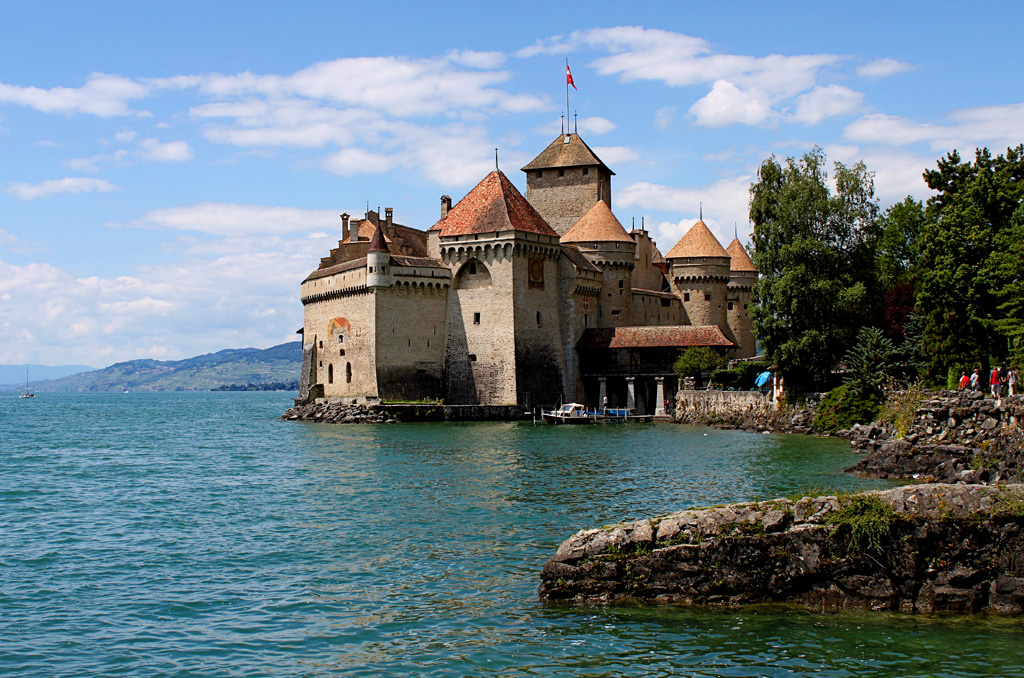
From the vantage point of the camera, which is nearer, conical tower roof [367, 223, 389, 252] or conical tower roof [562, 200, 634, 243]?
conical tower roof [367, 223, 389, 252]

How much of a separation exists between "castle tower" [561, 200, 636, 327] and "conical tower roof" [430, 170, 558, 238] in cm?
633

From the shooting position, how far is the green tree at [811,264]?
41.7 metres

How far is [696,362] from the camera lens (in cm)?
5019

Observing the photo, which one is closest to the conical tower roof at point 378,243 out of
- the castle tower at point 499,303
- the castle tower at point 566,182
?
the castle tower at point 499,303

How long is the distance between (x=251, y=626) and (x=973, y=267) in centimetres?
2914

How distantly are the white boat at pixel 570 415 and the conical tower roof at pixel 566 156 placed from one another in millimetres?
21814

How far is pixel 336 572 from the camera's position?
48.4 feet

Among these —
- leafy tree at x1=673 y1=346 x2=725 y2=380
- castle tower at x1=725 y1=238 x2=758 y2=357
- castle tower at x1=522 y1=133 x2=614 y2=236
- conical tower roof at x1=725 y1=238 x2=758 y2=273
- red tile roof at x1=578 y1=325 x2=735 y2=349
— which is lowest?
leafy tree at x1=673 y1=346 x2=725 y2=380

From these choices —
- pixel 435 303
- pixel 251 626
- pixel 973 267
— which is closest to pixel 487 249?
pixel 435 303

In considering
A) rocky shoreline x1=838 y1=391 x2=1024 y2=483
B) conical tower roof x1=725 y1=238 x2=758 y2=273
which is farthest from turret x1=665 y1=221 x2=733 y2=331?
rocky shoreline x1=838 y1=391 x2=1024 y2=483

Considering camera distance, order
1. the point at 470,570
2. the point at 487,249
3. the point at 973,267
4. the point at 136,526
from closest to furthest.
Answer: the point at 470,570 → the point at 136,526 → the point at 973,267 → the point at 487,249

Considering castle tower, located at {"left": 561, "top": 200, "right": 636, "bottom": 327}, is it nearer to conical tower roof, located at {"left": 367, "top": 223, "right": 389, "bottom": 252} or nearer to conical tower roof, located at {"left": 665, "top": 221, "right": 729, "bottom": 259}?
conical tower roof, located at {"left": 665, "top": 221, "right": 729, "bottom": 259}

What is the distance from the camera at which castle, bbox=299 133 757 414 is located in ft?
169

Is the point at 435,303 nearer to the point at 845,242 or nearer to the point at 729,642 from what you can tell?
the point at 845,242
